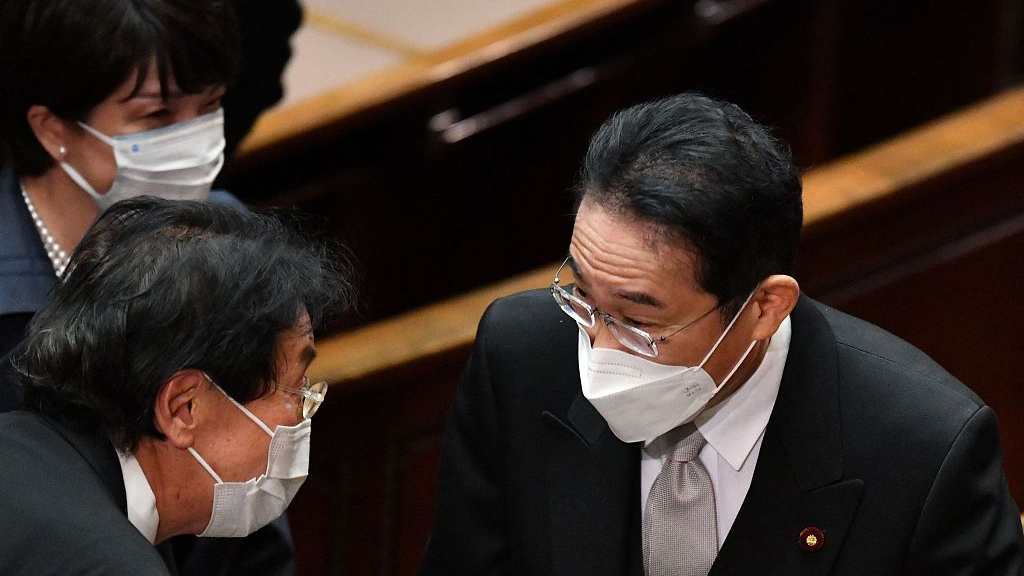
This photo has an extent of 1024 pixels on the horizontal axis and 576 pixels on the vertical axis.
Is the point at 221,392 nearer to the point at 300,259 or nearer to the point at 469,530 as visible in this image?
the point at 300,259

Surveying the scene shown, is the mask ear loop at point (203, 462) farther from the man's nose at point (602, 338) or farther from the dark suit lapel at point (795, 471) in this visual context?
the dark suit lapel at point (795, 471)

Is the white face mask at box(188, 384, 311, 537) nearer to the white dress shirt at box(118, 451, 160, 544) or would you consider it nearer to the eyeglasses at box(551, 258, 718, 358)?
the white dress shirt at box(118, 451, 160, 544)

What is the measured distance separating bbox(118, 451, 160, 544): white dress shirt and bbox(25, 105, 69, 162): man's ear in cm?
84

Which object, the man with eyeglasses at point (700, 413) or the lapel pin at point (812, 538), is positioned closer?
the man with eyeglasses at point (700, 413)

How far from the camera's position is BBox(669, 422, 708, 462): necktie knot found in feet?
7.27

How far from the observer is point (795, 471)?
7.11 ft

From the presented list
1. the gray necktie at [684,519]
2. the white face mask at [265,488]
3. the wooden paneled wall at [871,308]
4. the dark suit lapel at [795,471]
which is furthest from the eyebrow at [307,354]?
the wooden paneled wall at [871,308]

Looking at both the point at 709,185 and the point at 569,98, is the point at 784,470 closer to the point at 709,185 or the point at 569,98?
the point at 709,185

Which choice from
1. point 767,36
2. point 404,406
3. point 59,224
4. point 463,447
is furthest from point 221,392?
point 767,36

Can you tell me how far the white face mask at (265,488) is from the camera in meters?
2.12

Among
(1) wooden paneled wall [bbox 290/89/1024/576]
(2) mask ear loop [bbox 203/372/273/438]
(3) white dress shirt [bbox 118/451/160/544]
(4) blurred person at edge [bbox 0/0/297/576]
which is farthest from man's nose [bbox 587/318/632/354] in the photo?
(1) wooden paneled wall [bbox 290/89/1024/576]

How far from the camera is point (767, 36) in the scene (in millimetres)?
4336

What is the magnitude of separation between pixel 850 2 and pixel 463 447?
8.23 ft

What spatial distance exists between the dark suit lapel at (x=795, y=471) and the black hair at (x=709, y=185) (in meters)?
0.18
